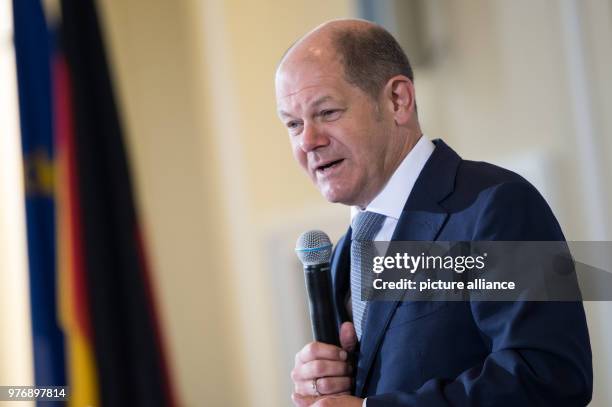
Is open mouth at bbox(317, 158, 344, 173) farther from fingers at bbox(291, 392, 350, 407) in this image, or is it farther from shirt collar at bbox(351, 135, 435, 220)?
fingers at bbox(291, 392, 350, 407)

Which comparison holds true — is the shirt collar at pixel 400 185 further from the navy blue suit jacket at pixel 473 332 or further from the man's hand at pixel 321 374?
the man's hand at pixel 321 374

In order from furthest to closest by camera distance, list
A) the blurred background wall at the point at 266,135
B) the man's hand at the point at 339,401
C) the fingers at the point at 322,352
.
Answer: the blurred background wall at the point at 266,135 < the fingers at the point at 322,352 < the man's hand at the point at 339,401

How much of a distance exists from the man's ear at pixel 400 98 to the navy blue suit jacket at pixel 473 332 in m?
0.12

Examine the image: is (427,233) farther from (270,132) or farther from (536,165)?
(270,132)

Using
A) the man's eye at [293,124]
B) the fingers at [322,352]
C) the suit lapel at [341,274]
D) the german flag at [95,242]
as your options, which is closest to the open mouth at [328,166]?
the man's eye at [293,124]

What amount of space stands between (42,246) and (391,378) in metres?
2.62

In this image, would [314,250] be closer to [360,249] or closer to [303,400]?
[360,249]

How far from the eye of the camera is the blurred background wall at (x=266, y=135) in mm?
3252

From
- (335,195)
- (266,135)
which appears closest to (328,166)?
(335,195)

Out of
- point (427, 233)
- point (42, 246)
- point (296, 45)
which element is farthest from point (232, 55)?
point (427, 233)

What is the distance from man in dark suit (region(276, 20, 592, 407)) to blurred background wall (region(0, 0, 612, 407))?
181cm

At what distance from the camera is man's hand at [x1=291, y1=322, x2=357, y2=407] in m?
1.43

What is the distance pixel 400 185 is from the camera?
61.6 inches

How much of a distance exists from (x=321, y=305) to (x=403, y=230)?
22 cm
